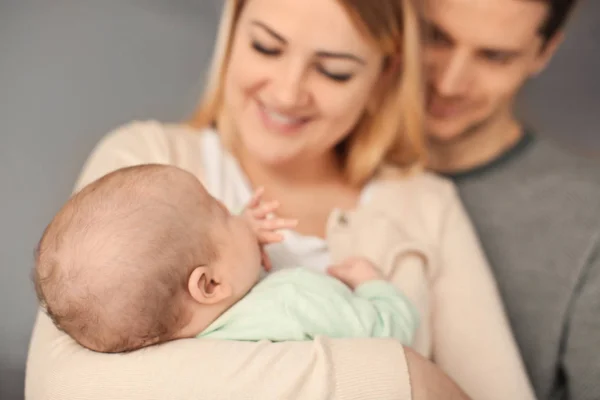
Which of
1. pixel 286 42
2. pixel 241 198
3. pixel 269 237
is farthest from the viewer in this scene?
pixel 241 198

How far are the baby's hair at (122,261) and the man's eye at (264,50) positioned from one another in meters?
0.43

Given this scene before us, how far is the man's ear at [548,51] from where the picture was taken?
57.9 inches

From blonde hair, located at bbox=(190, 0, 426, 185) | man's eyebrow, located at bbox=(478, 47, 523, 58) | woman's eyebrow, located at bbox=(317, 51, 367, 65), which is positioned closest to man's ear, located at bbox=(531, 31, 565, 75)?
man's eyebrow, located at bbox=(478, 47, 523, 58)

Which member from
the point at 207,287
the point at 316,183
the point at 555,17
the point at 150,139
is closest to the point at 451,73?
the point at 555,17

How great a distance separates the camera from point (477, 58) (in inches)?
54.2

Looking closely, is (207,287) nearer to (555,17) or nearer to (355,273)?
(355,273)

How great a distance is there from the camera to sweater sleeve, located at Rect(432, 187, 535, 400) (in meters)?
1.13

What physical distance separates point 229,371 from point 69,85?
0.80 metres

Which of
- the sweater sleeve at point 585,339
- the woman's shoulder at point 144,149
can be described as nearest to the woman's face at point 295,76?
the woman's shoulder at point 144,149

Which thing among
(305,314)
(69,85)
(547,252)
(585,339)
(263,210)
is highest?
(69,85)

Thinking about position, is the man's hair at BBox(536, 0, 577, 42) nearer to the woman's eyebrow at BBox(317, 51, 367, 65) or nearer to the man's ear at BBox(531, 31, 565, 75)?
the man's ear at BBox(531, 31, 565, 75)

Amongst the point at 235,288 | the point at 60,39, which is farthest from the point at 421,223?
the point at 60,39

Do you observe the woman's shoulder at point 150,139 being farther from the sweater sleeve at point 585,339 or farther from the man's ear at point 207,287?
the sweater sleeve at point 585,339

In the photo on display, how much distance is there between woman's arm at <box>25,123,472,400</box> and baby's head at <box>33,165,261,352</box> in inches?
1.6
